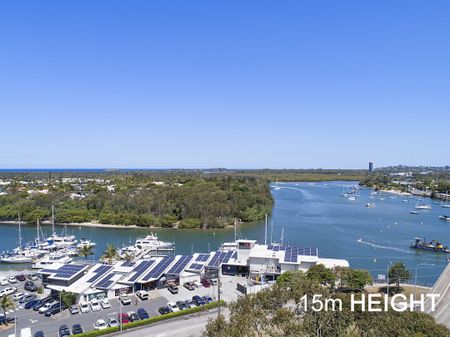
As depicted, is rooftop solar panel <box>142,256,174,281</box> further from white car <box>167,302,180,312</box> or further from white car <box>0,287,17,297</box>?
white car <box>0,287,17,297</box>

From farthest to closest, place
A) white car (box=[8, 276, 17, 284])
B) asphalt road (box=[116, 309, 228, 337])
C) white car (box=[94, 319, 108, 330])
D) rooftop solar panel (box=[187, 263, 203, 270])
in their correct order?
1. rooftop solar panel (box=[187, 263, 203, 270])
2. white car (box=[8, 276, 17, 284])
3. white car (box=[94, 319, 108, 330])
4. asphalt road (box=[116, 309, 228, 337])

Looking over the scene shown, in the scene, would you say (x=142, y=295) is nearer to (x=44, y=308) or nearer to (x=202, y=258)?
(x=44, y=308)

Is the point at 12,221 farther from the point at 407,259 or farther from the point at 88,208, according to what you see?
the point at 407,259

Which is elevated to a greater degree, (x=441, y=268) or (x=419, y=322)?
(x=419, y=322)

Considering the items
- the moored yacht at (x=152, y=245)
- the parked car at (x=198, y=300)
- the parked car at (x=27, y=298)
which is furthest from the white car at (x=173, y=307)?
the moored yacht at (x=152, y=245)

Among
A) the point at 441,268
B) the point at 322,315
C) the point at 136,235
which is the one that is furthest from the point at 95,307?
the point at 441,268

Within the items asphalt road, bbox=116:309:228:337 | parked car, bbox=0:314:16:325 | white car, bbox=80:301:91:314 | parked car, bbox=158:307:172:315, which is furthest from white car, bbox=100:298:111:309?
parked car, bbox=0:314:16:325

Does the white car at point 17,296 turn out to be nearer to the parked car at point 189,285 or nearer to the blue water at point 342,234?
the parked car at point 189,285
